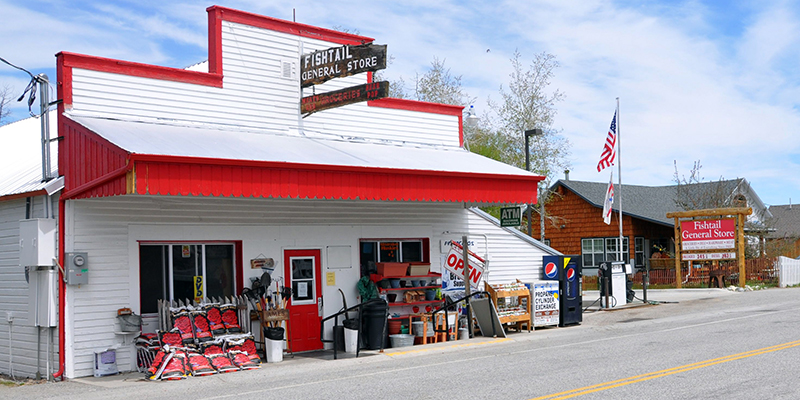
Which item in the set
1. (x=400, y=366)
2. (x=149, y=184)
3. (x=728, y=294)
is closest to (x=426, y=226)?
(x=400, y=366)

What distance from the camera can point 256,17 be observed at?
49.2 feet

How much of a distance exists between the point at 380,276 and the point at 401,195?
2565 mm

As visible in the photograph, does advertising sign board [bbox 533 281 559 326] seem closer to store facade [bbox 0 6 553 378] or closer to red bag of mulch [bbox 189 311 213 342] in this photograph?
store facade [bbox 0 6 553 378]

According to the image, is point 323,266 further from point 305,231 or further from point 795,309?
point 795,309

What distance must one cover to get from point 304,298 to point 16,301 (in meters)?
5.19

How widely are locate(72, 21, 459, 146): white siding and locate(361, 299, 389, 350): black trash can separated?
384 centimetres

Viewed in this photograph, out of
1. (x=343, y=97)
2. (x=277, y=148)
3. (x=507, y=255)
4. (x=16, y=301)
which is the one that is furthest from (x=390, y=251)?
(x=16, y=301)

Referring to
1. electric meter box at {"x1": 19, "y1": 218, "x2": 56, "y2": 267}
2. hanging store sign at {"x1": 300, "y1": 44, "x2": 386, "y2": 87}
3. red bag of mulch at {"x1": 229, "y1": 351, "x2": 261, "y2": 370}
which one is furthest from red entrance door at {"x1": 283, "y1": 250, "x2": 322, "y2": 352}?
electric meter box at {"x1": 19, "y1": 218, "x2": 56, "y2": 267}

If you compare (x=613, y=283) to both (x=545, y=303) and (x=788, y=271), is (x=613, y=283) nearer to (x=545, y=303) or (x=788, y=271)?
(x=545, y=303)

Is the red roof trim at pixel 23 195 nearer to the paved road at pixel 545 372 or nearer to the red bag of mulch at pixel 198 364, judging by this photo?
the paved road at pixel 545 372

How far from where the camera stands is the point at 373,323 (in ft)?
48.8

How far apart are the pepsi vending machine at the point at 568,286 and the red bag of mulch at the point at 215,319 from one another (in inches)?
344

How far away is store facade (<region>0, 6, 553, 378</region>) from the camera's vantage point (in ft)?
39.3

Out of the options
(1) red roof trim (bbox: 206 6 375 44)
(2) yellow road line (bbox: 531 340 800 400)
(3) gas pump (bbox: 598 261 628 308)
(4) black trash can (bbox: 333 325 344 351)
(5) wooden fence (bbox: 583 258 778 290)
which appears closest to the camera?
(2) yellow road line (bbox: 531 340 800 400)
